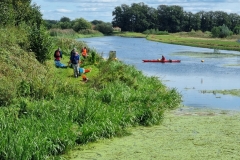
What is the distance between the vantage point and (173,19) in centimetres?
15388

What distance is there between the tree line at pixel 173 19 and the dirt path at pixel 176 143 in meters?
140

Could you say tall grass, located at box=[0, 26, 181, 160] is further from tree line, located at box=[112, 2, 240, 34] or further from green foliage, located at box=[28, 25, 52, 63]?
tree line, located at box=[112, 2, 240, 34]

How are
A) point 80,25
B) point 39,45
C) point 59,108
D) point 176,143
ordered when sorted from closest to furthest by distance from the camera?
1. point 176,143
2. point 59,108
3. point 39,45
4. point 80,25

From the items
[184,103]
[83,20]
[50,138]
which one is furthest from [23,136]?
[83,20]

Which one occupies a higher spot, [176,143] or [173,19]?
[173,19]

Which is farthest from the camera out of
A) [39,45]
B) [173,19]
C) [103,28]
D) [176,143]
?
[173,19]

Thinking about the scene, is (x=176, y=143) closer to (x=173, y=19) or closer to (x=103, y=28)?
(x=103, y=28)

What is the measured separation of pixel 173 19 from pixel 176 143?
143908 millimetres

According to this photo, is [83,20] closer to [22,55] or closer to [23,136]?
[22,55]

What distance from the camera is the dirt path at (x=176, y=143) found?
11.8 m

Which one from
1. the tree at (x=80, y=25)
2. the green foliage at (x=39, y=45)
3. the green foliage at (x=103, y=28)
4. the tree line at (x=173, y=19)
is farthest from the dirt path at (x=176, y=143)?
the tree line at (x=173, y=19)

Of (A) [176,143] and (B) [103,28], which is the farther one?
(B) [103,28]

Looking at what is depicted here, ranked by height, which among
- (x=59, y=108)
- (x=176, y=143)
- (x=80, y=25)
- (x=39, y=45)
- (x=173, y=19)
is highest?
(x=173, y=19)

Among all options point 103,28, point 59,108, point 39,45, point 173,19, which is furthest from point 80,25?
point 59,108
